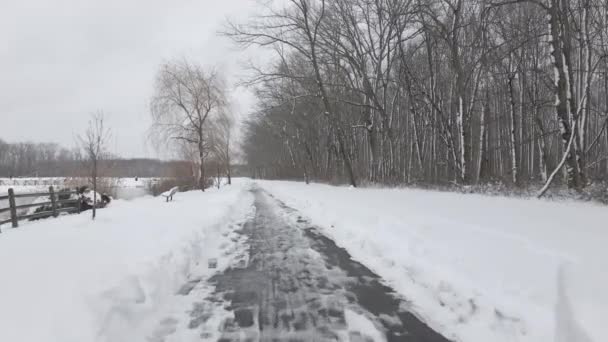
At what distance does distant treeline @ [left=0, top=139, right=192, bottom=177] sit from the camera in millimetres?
24444

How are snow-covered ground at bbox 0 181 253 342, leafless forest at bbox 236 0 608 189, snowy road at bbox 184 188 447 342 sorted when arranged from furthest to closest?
1. leafless forest at bbox 236 0 608 189
2. snowy road at bbox 184 188 447 342
3. snow-covered ground at bbox 0 181 253 342

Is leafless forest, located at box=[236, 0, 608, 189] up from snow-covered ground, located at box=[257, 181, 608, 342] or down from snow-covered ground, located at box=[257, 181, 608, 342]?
up

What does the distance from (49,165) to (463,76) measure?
176ft

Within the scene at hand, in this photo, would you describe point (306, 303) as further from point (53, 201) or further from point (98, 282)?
point (53, 201)

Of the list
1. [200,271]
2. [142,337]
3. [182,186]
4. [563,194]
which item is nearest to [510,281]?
[142,337]

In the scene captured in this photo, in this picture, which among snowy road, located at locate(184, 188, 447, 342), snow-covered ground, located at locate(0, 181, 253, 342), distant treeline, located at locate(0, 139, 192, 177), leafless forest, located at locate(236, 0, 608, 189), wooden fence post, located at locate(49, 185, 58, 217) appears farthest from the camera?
distant treeline, located at locate(0, 139, 192, 177)

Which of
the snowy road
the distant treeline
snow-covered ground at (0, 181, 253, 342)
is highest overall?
the distant treeline

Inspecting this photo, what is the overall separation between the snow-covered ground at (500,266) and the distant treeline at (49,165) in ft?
71.7

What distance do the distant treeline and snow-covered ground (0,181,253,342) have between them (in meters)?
18.2

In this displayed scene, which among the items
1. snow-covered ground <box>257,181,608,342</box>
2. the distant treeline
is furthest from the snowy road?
the distant treeline

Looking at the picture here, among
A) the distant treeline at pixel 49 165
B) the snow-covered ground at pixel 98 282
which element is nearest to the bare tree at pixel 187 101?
the distant treeline at pixel 49 165

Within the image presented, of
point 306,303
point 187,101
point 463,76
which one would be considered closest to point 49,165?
point 187,101

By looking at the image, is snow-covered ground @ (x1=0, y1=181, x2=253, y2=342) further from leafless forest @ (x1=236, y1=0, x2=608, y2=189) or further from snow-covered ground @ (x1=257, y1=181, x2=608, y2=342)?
leafless forest @ (x1=236, y1=0, x2=608, y2=189)

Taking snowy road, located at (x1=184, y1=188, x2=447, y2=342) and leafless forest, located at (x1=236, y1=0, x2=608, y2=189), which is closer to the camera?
snowy road, located at (x1=184, y1=188, x2=447, y2=342)
